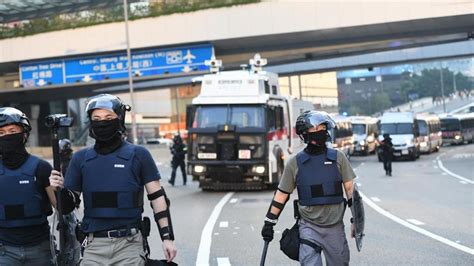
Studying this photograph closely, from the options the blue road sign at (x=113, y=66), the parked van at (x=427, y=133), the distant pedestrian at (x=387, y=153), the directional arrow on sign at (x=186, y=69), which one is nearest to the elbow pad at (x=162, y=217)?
the distant pedestrian at (x=387, y=153)

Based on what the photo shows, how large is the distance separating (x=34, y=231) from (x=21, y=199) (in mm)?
255

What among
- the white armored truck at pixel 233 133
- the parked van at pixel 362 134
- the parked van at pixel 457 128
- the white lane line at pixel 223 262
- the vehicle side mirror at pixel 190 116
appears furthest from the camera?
the parked van at pixel 457 128

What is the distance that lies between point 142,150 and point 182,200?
13747mm

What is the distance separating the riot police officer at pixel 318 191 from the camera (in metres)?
5.36

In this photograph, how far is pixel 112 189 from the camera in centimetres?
445

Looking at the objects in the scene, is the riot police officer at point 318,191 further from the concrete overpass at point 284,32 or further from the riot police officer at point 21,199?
the concrete overpass at point 284,32

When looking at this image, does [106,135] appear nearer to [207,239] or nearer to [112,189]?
[112,189]

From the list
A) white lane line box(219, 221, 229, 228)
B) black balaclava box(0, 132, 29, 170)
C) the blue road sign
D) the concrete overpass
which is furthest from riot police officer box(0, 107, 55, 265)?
the blue road sign

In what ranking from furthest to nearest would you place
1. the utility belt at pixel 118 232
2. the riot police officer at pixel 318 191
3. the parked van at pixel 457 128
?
the parked van at pixel 457 128, the riot police officer at pixel 318 191, the utility belt at pixel 118 232

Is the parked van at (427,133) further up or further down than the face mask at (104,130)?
further down

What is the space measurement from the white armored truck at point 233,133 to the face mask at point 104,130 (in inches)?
571

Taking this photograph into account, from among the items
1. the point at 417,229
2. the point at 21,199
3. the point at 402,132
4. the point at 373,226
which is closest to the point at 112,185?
the point at 21,199

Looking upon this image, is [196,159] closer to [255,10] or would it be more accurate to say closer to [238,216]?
[238,216]

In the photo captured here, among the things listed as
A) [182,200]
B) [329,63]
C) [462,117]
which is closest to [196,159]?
[182,200]
